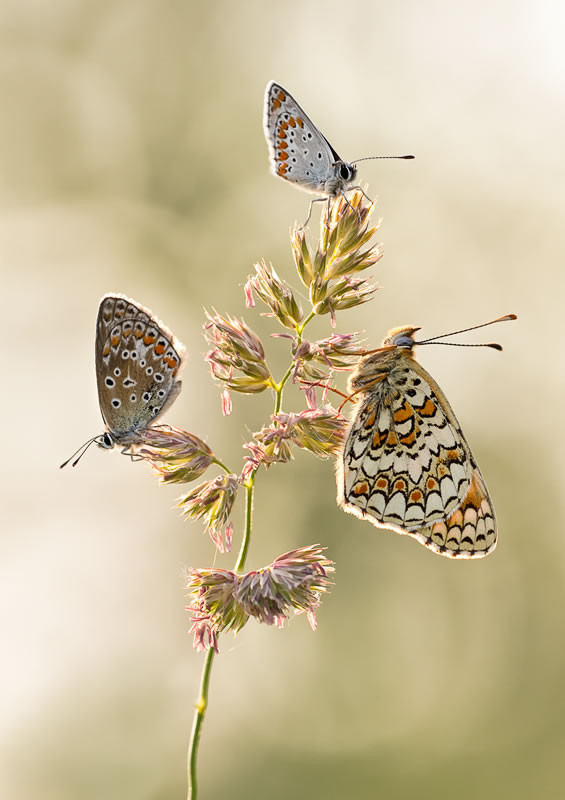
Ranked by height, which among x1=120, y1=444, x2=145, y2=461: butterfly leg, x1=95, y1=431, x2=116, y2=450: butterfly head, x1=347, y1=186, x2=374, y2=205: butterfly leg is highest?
x1=347, y1=186, x2=374, y2=205: butterfly leg

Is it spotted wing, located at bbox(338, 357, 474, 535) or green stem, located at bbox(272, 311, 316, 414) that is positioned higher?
green stem, located at bbox(272, 311, 316, 414)

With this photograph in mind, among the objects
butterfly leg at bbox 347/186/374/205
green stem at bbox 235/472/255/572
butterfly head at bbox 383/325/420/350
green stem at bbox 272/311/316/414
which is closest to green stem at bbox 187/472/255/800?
green stem at bbox 235/472/255/572

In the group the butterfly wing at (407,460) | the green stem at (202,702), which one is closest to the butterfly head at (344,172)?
the butterfly wing at (407,460)

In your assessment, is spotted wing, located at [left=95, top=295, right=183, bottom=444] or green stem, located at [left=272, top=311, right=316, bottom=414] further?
spotted wing, located at [left=95, top=295, right=183, bottom=444]

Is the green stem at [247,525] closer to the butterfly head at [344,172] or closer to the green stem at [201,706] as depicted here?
the green stem at [201,706]

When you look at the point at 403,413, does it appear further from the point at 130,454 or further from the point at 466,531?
the point at 130,454

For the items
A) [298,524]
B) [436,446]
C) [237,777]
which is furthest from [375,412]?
[237,777]

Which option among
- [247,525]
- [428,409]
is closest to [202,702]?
[247,525]

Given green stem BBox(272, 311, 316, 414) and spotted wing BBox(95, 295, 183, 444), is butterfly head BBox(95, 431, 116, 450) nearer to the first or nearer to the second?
spotted wing BBox(95, 295, 183, 444)
